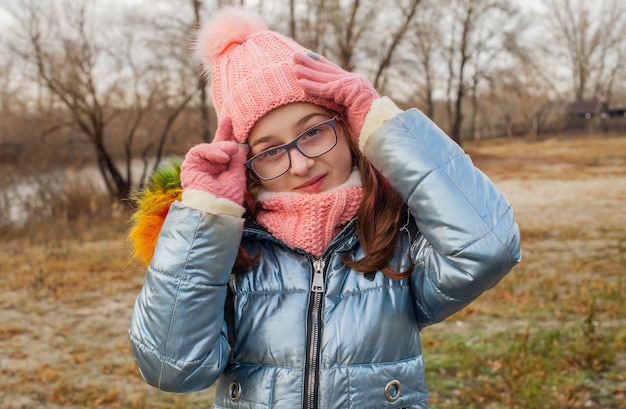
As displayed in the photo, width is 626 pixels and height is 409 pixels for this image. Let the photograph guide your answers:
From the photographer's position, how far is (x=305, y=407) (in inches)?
61.9

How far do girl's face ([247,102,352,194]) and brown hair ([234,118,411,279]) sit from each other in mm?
72

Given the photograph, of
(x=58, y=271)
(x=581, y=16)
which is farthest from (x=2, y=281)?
(x=581, y=16)

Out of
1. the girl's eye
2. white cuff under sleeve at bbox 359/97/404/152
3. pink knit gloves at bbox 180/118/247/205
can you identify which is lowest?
pink knit gloves at bbox 180/118/247/205

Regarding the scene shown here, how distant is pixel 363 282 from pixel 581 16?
59165mm

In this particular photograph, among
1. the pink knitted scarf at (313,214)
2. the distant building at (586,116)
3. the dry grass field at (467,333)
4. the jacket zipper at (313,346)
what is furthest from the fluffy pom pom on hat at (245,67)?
the distant building at (586,116)

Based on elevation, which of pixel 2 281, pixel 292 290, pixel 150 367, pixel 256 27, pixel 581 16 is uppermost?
pixel 581 16

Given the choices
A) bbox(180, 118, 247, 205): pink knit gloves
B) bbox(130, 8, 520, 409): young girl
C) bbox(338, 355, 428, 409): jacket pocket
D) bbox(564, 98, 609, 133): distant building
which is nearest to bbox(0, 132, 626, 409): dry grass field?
bbox(338, 355, 428, 409): jacket pocket

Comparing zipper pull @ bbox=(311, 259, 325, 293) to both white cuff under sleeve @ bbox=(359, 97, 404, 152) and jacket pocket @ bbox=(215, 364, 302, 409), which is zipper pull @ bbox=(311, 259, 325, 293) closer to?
jacket pocket @ bbox=(215, 364, 302, 409)

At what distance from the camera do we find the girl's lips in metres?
1.73

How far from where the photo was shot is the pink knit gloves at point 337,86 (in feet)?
5.51

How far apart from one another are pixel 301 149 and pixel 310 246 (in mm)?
269

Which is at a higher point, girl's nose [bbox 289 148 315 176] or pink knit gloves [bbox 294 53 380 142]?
pink knit gloves [bbox 294 53 380 142]

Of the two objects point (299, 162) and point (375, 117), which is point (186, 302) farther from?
point (375, 117)

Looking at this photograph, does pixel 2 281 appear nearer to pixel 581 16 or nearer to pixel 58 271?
pixel 58 271
